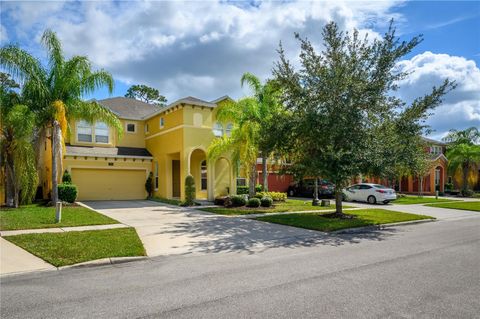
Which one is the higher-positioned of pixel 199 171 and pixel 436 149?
pixel 436 149

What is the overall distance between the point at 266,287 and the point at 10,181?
1608 cm

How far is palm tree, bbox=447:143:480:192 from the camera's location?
36.4m

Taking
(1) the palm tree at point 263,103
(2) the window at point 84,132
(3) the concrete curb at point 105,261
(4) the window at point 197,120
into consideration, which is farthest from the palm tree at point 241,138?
(3) the concrete curb at point 105,261

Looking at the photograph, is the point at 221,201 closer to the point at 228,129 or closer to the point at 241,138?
the point at 241,138

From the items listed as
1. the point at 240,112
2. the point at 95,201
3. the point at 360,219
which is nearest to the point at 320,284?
the point at 360,219

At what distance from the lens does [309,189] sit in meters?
29.6

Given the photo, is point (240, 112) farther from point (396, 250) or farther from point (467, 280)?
point (467, 280)

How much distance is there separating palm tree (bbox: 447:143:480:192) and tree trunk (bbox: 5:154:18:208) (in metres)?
38.5

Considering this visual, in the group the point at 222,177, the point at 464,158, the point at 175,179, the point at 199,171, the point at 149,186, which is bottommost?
the point at 149,186

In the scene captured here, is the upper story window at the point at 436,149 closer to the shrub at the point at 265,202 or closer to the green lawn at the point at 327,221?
the green lawn at the point at 327,221

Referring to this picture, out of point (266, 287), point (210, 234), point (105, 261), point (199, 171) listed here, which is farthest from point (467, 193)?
point (105, 261)

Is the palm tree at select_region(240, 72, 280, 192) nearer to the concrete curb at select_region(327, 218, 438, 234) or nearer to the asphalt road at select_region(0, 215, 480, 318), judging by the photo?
the concrete curb at select_region(327, 218, 438, 234)

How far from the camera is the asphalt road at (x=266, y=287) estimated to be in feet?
15.8

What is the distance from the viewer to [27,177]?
17.2m
